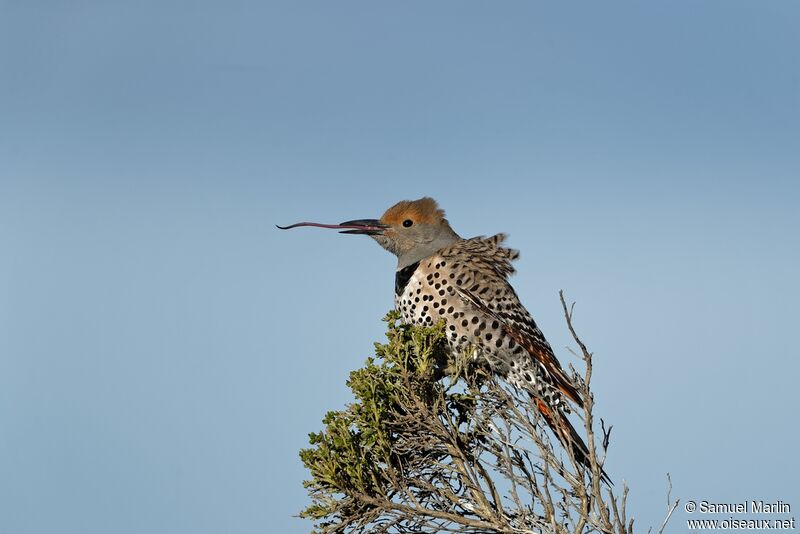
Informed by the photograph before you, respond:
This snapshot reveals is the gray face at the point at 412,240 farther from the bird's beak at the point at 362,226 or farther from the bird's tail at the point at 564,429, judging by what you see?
the bird's tail at the point at 564,429

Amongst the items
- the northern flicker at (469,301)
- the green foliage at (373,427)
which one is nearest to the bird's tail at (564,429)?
the northern flicker at (469,301)

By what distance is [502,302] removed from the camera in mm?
7465

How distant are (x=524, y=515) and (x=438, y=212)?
297 centimetres

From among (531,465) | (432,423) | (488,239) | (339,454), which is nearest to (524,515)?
(531,465)

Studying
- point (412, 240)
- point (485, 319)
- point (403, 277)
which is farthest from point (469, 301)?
point (412, 240)

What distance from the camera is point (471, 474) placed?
6180mm

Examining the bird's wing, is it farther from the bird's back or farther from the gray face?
the gray face

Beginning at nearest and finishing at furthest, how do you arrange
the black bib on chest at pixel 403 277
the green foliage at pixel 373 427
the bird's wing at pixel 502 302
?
the green foliage at pixel 373 427 < the bird's wing at pixel 502 302 < the black bib on chest at pixel 403 277

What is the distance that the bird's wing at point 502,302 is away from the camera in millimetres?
7273

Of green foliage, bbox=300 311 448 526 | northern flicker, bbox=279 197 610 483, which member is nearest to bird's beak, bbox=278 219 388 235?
northern flicker, bbox=279 197 610 483

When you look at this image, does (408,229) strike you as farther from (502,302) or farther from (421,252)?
(502,302)

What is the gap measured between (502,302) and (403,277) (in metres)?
0.89

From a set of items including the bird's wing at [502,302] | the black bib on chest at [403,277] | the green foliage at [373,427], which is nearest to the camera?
the green foliage at [373,427]

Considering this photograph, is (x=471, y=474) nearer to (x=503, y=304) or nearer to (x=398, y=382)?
(x=398, y=382)
